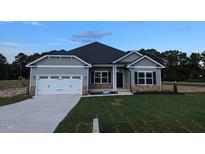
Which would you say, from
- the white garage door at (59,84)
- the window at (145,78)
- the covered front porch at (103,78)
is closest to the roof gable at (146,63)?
the window at (145,78)

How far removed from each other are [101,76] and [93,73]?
0.96m

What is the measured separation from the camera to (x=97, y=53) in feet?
89.1

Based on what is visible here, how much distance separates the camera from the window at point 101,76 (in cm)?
2433

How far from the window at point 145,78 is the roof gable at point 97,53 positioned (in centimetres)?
369

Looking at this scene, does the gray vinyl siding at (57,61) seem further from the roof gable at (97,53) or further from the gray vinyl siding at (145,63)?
the gray vinyl siding at (145,63)

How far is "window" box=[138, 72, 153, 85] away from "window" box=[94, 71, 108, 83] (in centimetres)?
377

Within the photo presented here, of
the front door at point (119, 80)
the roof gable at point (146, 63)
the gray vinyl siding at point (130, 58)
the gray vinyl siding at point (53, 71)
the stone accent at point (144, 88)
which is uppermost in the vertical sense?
the gray vinyl siding at point (130, 58)

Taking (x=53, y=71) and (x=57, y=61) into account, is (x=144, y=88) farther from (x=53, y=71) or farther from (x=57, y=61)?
(x=53, y=71)
